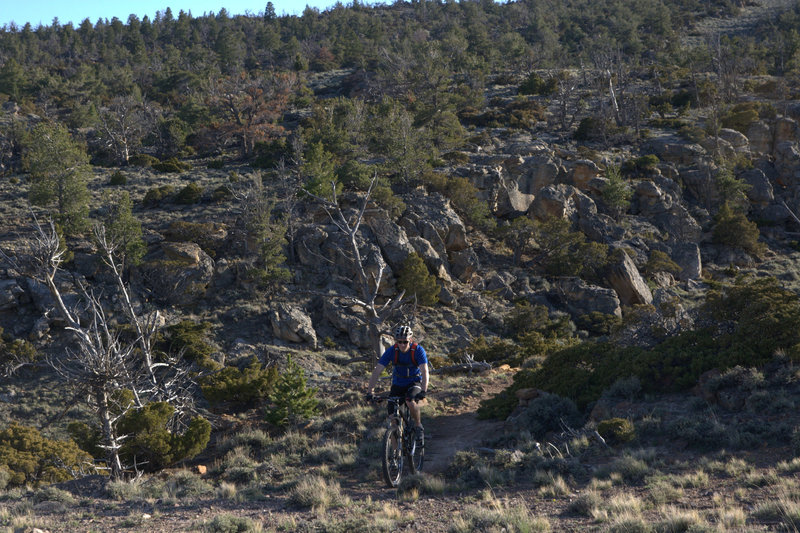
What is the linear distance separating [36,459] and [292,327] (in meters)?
13.6

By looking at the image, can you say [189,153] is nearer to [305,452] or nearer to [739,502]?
[305,452]

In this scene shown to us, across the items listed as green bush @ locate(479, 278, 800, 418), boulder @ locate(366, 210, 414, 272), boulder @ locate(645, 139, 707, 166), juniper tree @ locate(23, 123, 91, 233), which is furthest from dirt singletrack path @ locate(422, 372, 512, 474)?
boulder @ locate(645, 139, 707, 166)

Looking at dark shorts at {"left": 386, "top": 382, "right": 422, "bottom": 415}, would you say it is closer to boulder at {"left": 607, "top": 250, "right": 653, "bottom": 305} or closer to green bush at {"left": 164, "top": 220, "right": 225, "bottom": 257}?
green bush at {"left": 164, "top": 220, "right": 225, "bottom": 257}

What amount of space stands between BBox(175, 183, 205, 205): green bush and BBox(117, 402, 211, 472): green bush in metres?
24.3

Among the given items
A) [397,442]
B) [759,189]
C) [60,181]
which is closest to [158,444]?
[397,442]

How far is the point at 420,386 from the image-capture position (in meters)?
7.16

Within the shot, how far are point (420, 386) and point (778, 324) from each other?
23.4 ft

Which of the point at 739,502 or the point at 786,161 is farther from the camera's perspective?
the point at 786,161

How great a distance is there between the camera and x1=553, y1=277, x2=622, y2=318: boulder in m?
30.5

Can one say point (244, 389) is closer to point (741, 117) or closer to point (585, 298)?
point (585, 298)

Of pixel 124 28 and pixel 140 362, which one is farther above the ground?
pixel 124 28

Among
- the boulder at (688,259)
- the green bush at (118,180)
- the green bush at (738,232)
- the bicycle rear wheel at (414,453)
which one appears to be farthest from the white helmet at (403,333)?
the green bush at (738,232)

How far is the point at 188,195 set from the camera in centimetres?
3462

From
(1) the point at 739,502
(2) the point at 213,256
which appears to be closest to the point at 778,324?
(1) the point at 739,502
